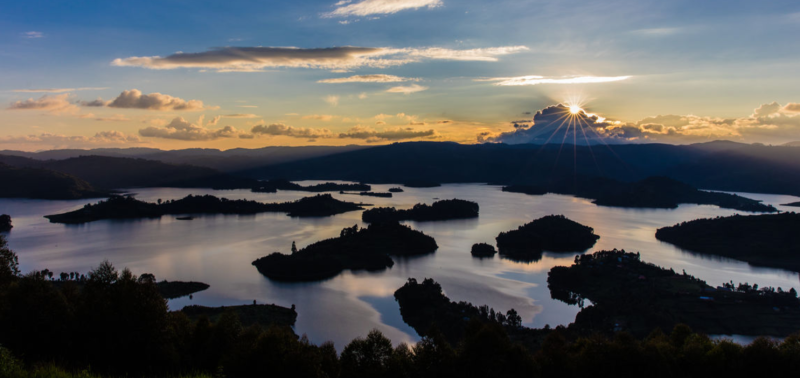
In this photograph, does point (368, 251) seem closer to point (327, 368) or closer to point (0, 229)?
point (327, 368)

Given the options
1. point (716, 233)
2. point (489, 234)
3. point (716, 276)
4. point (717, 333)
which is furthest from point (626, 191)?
point (717, 333)

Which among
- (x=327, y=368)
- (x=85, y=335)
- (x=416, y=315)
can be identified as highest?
(x=85, y=335)

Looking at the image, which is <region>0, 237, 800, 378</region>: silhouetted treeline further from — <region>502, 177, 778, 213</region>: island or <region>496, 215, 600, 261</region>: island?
<region>502, 177, 778, 213</region>: island

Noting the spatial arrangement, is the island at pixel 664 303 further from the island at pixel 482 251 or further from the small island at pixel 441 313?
the island at pixel 482 251

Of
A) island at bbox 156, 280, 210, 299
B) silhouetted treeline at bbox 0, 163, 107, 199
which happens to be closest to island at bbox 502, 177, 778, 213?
island at bbox 156, 280, 210, 299

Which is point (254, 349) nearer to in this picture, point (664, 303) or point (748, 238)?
point (664, 303)

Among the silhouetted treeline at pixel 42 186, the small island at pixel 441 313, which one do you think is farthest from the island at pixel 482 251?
the silhouetted treeline at pixel 42 186
